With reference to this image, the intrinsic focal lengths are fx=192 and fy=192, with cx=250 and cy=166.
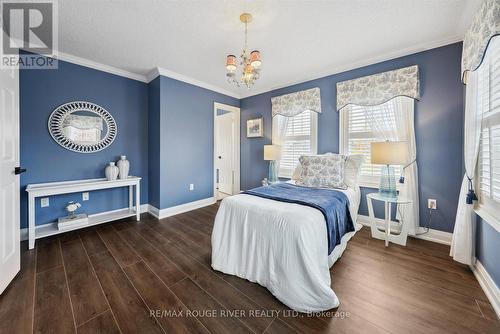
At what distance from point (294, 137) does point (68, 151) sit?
3.63 metres

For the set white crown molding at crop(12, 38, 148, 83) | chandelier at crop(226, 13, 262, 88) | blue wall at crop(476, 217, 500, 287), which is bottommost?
blue wall at crop(476, 217, 500, 287)

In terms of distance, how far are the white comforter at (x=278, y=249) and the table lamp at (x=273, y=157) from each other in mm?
1804

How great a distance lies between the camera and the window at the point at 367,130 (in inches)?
105

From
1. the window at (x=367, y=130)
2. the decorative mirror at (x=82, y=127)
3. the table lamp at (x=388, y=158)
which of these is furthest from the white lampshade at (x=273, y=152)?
the decorative mirror at (x=82, y=127)

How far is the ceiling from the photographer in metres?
1.81

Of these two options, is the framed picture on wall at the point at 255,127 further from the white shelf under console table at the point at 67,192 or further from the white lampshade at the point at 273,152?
the white shelf under console table at the point at 67,192

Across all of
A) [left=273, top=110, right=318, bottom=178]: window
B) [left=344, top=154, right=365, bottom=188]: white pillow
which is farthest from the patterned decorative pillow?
[left=273, top=110, right=318, bottom=178]: window

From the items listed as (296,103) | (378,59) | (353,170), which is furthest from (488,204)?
(296,103)

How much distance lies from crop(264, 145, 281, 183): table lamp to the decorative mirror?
103 inches

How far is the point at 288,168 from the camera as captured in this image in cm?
377

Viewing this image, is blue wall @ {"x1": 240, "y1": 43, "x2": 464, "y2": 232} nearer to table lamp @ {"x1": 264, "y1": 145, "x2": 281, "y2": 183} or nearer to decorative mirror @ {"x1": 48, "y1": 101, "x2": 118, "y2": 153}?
table lamp @ {"x1": 264, "y1": 145, "x2": 281, "y2": 183}

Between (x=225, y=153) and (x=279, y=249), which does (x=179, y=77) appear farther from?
(x=279, y=249)

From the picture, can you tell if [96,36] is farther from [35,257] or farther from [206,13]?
[35,257]

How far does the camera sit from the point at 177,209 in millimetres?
3482
